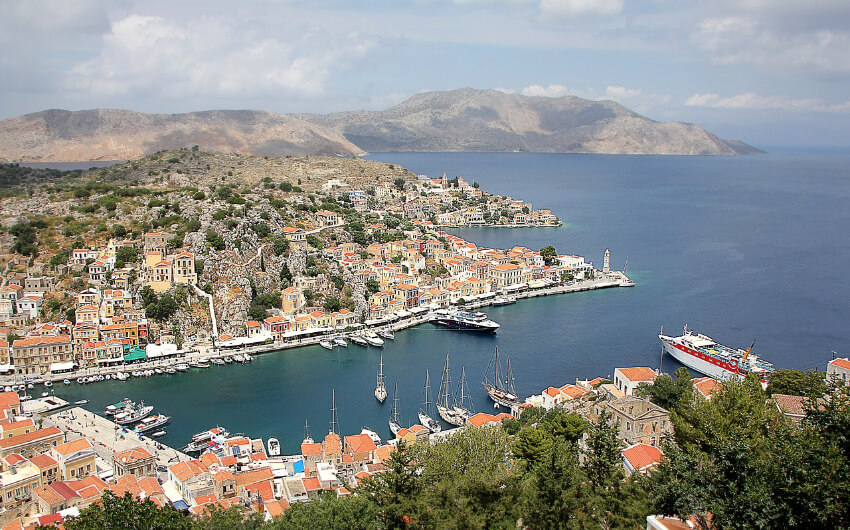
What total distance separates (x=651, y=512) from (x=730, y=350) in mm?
20057

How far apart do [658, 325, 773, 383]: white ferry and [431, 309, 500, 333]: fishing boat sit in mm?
8321

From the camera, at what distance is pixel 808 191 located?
296 ft

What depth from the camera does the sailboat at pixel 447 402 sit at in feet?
71.9

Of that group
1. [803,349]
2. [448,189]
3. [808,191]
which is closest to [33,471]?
[803,349]

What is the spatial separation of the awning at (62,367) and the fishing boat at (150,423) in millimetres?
6499

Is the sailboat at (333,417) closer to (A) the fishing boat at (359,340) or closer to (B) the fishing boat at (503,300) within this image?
(A) the fishing boat at (359,340)

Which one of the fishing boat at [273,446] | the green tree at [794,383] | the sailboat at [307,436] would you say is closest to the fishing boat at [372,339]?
the sailboat at [307,436]

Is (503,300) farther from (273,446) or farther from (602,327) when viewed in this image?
(273,446)

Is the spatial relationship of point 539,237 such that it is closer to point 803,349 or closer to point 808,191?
point 803,349

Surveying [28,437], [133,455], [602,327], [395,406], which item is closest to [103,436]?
[28,437]

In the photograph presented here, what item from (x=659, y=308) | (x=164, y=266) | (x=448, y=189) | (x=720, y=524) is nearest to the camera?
(x=720, y=524)

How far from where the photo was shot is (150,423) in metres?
21.5

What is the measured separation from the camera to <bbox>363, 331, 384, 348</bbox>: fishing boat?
1172 inches

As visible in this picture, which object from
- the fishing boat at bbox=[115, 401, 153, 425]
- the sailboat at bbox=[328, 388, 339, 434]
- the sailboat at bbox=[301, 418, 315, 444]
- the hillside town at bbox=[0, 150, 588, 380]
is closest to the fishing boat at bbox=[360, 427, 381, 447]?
Answer: the sailboat at bbox=[328, 388, 339, 434]
